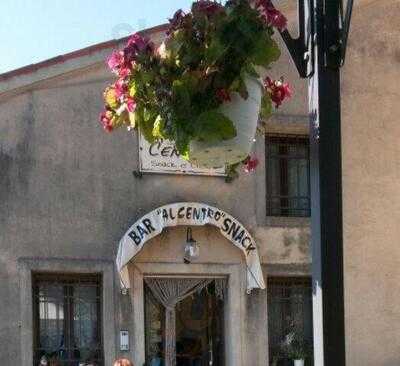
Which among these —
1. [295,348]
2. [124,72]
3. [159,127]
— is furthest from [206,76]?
[295,348]

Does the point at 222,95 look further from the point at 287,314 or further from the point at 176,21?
the point at 287,314

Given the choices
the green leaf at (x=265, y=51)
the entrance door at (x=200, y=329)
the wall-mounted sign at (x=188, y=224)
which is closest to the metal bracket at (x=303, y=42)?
the green leaf at (x=265, y=51)

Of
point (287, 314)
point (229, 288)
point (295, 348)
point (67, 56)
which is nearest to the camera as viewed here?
point (67, 56)

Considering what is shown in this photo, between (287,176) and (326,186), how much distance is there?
7.88m

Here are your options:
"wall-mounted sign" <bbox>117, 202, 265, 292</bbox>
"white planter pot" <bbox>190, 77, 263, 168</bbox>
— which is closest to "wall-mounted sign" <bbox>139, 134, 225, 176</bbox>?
"wall-mounted sign" <bbox>117, 202, 265, 292</bbox>

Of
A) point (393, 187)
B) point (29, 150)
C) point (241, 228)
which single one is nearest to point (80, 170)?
point (29, 150)

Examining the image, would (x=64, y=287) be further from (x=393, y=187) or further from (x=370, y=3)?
(x=370, y=3)

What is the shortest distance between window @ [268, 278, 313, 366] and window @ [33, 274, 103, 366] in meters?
2.20

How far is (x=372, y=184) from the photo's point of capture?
36.6ft

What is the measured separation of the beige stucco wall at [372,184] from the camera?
35.8 ft

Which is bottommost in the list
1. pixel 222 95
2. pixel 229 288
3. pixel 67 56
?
pixel 229 288

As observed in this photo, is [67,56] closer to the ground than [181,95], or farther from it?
farther from it

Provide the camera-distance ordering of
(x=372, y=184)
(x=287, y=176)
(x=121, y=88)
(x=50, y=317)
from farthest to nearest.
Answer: (x=287, y=176)
(x=372, y=184)
(x=50, y=317)
(x=121, y=88)

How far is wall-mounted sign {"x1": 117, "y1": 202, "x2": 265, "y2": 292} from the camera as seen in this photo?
9914mm
